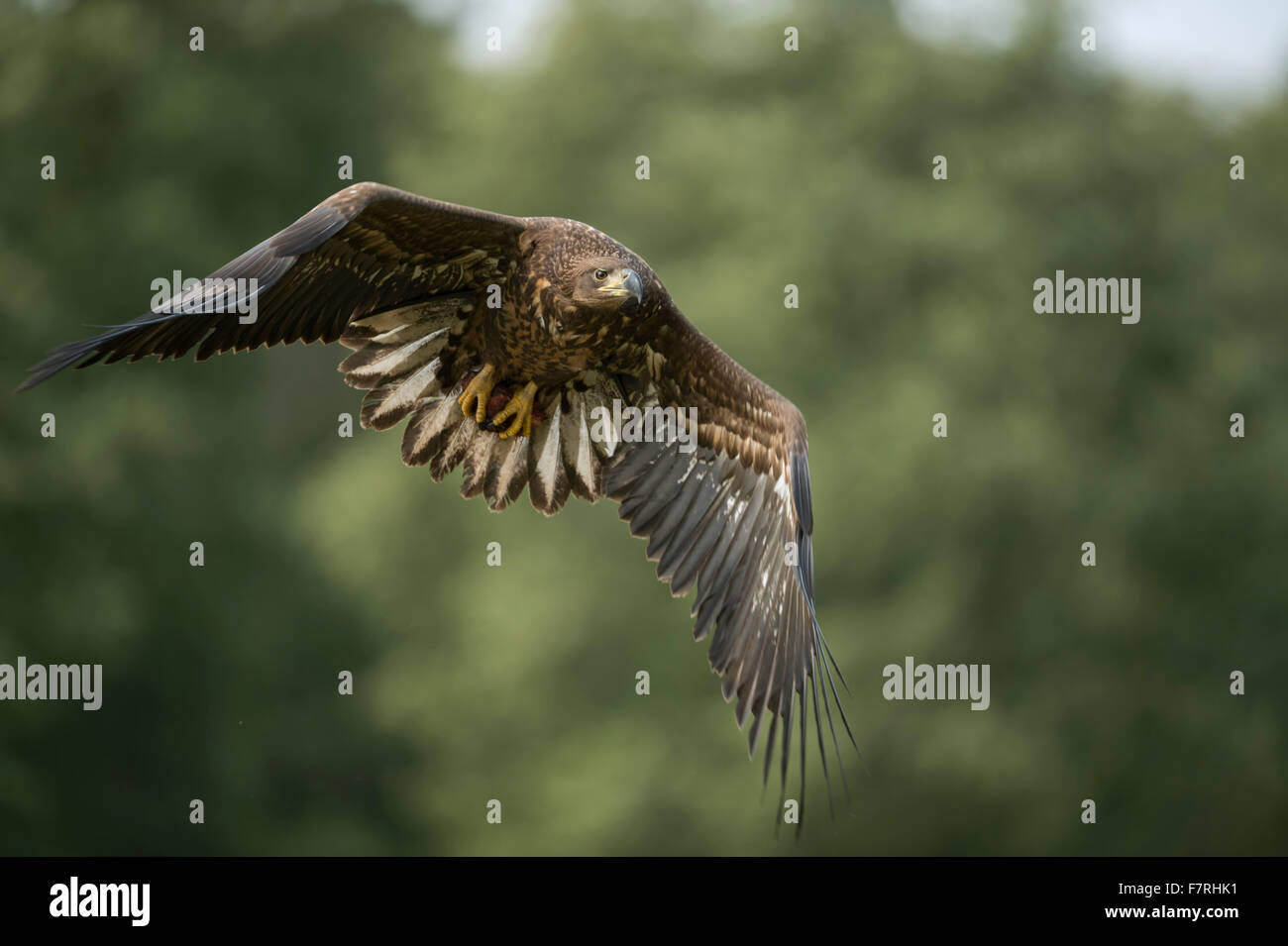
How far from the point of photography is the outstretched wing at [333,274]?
8.25 meters

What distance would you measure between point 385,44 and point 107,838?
57.2 feet

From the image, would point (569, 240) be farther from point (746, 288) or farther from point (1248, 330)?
point (1248, 330)

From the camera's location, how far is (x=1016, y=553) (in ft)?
86.9

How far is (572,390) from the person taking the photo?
1044cm

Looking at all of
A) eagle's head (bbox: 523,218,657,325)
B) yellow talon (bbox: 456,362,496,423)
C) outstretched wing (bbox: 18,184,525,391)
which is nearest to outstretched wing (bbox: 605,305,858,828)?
eagle's head (bbox: 523,218,657,325)

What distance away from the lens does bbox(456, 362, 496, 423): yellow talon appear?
9.95 metres

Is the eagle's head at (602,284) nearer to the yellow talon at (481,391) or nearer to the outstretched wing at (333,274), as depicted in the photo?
the outstretched wing at (333,274)

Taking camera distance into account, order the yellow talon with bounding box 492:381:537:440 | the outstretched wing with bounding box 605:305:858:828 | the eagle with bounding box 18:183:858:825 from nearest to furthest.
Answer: the eagle with bounding box 18:183:858:825 → the outstretched wing with bounding box 605:305:858:828 → the yellow talon with bounding box 492:381:537:440

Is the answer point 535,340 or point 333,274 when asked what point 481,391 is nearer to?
point 535,340

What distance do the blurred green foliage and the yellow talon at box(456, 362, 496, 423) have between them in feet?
50.1

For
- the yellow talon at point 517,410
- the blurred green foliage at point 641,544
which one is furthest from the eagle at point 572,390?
the blurred green foliage at point 641,544

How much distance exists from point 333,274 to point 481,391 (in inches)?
43.7

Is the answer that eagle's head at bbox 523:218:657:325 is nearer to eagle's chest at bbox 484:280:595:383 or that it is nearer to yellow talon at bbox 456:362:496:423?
eagle's chest at bbox 484:280:595:383

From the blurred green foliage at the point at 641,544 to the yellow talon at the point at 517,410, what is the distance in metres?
15.1
